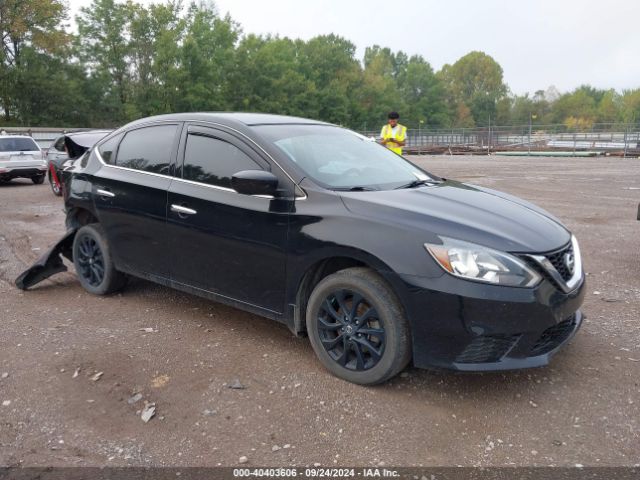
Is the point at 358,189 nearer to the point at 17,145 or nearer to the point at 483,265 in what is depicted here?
the point at 483,265

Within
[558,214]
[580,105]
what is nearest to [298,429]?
[558,214]

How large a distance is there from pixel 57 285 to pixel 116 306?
1.12 metres

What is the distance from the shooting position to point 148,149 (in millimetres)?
4777

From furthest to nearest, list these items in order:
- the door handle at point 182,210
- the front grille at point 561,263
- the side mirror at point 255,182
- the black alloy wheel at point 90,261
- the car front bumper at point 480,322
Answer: the black alloy wheel at point 90,261 → the door handle at point 182,210 → the side mirror at point 255,182 → the front grille at point 561,263 → the car front bumper at point 480,322

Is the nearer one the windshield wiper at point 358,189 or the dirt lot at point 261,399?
the dirt lot at point 261,399

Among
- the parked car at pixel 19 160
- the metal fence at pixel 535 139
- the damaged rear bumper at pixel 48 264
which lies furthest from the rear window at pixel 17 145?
the metal fence at pixel 535 139

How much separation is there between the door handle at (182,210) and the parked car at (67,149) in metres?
4.69

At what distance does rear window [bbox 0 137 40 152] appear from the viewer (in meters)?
16.8

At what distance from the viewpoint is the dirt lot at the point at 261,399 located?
9.44 ft

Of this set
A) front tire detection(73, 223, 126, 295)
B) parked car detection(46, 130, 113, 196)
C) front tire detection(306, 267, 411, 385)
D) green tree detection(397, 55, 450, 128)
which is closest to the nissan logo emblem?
front tire detection(306, 267, 411, 385)

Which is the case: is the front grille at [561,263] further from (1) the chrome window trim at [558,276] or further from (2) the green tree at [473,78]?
(2) the green tree at [473,78]

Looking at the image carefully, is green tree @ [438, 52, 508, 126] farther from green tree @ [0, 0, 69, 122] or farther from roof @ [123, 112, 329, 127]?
roof @ [123, 112, 329, 127]

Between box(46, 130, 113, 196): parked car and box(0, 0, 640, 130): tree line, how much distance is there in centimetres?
3348

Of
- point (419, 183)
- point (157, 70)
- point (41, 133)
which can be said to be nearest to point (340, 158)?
point (419, 183)
